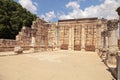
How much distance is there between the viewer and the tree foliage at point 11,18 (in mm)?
29638

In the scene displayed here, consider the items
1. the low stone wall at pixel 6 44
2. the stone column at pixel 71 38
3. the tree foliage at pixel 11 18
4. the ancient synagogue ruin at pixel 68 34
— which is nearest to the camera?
the low stone wall at pixel 6 44

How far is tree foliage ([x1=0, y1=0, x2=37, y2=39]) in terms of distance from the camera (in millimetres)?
29638

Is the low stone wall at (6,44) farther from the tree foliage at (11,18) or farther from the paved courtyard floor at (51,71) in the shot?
the paved courtyard floor at (51,71)

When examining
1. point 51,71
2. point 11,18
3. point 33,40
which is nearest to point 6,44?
point 33,40

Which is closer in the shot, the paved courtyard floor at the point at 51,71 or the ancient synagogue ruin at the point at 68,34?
the paved courtyard floor at the point at 51,71

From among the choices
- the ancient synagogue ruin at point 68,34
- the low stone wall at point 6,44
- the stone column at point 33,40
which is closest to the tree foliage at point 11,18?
the ancient synagogue ruin at point 68,34

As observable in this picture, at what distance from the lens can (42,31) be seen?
2911cm

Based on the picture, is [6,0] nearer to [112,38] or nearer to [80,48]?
[80,48]

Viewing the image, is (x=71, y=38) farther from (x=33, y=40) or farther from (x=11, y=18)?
(x=11, y=18)

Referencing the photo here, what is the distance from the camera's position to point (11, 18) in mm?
31375

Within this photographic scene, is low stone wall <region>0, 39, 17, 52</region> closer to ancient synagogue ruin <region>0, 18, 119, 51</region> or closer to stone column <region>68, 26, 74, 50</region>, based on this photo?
ancient synagogue ruin <region>0, 18, 119, 51</region>

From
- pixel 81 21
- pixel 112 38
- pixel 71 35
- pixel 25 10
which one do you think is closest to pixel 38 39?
pixel 71 35

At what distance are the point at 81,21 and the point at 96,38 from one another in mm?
4104

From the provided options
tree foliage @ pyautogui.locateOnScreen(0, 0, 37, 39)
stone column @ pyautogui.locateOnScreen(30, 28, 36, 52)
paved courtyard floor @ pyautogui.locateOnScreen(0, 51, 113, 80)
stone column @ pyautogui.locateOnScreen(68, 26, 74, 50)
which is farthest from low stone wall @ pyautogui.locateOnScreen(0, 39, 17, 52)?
paved courtyard floor @ pyautogui.locateOnScreen(0, 51, 113, 80)
